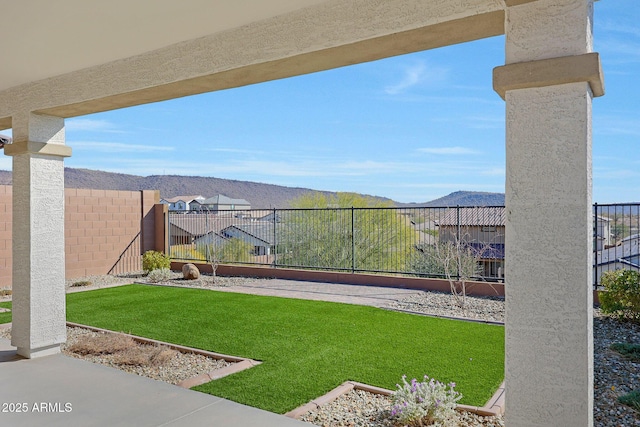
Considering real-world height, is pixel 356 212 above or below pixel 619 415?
above

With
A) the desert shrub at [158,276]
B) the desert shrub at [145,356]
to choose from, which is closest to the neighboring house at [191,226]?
the desert shrub at [158,276]

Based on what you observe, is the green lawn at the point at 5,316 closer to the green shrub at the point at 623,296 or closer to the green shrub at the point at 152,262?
the green shrub at the point at 152,262

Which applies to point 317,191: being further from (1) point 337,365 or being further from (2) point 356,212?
(1) point 337,365

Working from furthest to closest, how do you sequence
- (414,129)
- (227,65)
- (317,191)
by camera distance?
1. (414,129)
2. (317,191)
3. (227,65)

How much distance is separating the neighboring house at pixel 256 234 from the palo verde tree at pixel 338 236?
1.00 feet

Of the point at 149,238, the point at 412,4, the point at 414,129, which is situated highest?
the point at 414,129

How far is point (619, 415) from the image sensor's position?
3.43m

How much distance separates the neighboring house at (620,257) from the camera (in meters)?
8.00

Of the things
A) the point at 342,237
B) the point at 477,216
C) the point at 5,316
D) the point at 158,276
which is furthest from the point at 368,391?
the point at 342,237

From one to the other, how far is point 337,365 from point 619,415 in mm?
2333

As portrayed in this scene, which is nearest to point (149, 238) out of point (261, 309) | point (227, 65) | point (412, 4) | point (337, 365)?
point (261, 309)

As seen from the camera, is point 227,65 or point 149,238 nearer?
point 227,65

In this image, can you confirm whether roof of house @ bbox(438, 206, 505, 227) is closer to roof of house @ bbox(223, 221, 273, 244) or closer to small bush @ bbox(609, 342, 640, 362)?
small bush @ bbox(609, 342, 640, 362)

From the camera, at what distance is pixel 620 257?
27.7ft
